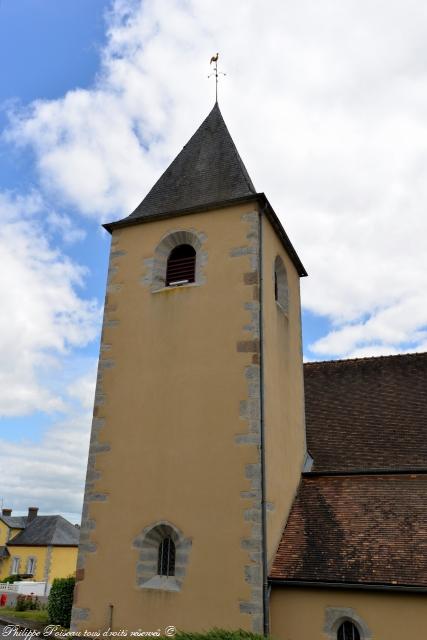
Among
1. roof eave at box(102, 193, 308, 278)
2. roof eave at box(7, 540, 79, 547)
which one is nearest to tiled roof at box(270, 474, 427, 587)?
roof eave at box(102, 193, 308, 278)

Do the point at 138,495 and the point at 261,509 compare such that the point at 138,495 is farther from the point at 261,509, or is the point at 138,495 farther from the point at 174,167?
the point at 174,167

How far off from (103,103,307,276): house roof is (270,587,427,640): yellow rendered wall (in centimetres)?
665

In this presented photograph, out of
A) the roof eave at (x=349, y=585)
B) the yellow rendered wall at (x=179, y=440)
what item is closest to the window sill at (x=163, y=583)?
the yellow rendered wall at (x=179, y=440)

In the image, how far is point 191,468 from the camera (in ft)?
28.6

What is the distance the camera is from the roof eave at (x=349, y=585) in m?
7.29

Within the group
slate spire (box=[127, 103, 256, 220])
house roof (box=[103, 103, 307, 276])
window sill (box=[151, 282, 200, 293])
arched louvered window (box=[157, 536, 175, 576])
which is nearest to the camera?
arched louvered window (box=[157, 536, 175, 576])

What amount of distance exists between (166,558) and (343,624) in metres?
2.81

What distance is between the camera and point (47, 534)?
33.8 metres

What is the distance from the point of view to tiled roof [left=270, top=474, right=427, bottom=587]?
7.74 metres

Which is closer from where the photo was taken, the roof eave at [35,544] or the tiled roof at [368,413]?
the tiled roof at [368,413]

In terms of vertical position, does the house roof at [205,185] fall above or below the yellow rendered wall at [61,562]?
above

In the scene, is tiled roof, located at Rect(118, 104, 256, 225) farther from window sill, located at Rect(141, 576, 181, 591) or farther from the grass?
the grass

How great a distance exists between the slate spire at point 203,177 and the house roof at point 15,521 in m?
33.5

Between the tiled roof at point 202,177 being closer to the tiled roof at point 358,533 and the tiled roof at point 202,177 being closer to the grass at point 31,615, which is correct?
the tiled roof at point 358,533
